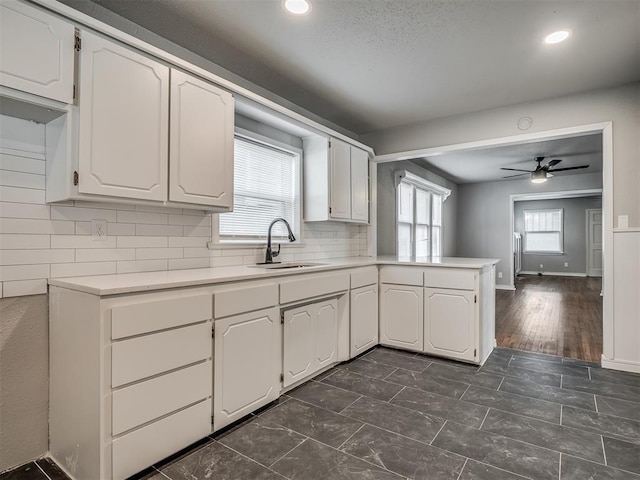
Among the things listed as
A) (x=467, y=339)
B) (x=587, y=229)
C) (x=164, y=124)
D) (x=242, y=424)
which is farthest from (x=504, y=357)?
(x=587, y=229)

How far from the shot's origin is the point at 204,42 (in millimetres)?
2447

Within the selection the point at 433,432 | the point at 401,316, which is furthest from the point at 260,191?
the point at 433,432

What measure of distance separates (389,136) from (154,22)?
2801 mm

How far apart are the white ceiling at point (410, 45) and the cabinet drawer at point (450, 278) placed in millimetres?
1669

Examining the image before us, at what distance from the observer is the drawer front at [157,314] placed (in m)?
1.51

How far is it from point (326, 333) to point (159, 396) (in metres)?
1.48

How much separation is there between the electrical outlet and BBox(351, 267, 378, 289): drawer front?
1.97 meters

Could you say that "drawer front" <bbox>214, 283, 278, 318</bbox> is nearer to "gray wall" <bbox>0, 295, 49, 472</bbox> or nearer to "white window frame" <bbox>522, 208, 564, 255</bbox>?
"gray wall" <bbox>0, 295, 49, 472</bbox>

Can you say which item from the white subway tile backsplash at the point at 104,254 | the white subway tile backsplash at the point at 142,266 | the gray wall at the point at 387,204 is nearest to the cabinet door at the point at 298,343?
the white subway tile backsplash at the point at 142,266

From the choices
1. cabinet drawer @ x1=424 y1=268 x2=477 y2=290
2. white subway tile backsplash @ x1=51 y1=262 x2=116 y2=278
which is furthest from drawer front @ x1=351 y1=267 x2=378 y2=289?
Answer: white subway tile backsplash @ x1=51 y1=262 x2=116 y2=278

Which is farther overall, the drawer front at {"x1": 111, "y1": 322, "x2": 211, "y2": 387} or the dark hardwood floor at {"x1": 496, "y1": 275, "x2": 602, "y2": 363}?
the dark hardwood floor at {"x1": 496, "y1": 275, "x2": 602, "y2": 363}

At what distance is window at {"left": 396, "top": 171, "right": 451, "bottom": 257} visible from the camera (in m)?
5.53

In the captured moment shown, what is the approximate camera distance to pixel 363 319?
11.0 ft

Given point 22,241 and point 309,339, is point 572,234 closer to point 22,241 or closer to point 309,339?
point 309,339
